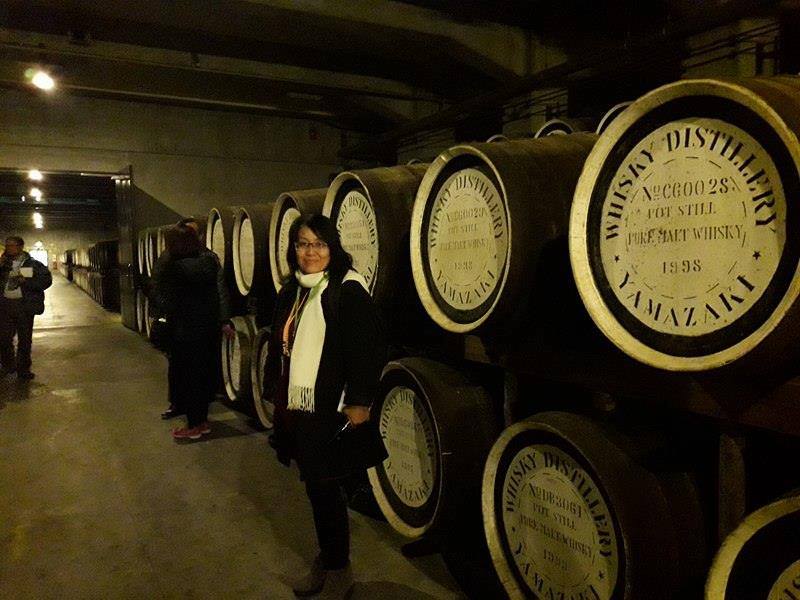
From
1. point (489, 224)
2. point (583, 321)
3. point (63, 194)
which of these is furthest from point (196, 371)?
point (63, 194)

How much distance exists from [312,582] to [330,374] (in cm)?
89

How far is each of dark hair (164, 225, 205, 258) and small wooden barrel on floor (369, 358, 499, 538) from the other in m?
2.16

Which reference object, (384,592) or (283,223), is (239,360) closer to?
(283,223)

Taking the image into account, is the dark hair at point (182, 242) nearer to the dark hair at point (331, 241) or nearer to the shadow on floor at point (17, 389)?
the dark hair at point (331, 241)

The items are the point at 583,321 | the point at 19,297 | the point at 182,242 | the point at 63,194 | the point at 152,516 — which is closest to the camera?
the point at 583,321

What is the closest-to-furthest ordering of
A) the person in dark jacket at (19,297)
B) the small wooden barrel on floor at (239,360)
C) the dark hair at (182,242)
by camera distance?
1. the dark hair at (182,242)
2. the small wooden barrel on floor at (239,360)
3. the person in dark jacket at (19,297)

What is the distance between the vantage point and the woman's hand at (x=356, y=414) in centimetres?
237

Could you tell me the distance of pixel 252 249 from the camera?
4770 millimetres

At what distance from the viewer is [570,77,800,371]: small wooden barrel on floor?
138 cm

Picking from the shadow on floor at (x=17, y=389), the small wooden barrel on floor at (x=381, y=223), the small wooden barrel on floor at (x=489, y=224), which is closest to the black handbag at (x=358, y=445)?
the small wooden barrel on floor at (x=489, y=224)

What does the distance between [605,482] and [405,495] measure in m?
1.30

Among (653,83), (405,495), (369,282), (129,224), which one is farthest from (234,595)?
(129,224)

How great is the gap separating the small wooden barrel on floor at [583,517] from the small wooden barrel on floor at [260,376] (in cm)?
267

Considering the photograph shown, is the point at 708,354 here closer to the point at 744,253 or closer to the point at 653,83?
the point at 744,253
